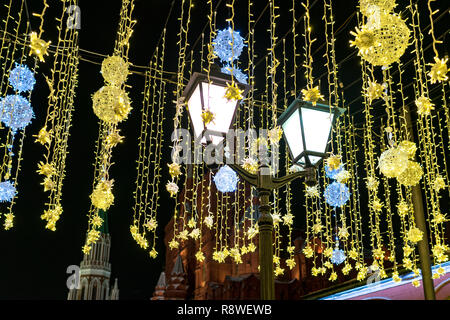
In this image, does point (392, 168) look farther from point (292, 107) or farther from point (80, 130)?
point (80, 130)

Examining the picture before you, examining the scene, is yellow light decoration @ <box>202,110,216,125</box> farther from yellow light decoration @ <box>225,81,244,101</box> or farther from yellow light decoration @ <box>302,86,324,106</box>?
yellow light decoration @ <box>302,86,324,106</box>

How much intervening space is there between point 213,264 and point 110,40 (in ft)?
62.5

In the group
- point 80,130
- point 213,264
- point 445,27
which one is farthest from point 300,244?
point 445,27

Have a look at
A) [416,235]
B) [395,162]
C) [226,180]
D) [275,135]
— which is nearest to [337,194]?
[226,180]

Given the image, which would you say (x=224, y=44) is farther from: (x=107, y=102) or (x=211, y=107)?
(x=211, y=107)

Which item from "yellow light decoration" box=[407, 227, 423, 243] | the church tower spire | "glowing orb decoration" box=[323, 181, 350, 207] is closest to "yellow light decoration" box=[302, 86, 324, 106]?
"yellow light decoration" box=[407, 227, 423, 243]

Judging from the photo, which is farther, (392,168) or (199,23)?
(199,23)

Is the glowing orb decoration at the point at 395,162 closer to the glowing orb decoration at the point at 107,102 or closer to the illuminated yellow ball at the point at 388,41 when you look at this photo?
the illuminated yellow ball at the point at 388,41

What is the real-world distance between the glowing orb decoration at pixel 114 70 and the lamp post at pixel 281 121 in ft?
5.27

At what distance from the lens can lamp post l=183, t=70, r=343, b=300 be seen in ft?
9.68

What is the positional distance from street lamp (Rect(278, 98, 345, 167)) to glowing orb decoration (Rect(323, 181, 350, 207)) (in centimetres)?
571

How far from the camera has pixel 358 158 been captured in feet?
41.1
